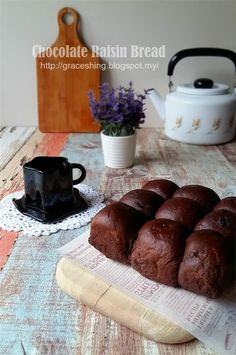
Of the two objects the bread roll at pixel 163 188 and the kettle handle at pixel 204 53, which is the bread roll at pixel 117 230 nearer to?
the bread roll at pixel 163 188

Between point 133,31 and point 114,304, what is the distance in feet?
3.23

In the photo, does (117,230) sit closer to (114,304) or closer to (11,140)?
(114,304)

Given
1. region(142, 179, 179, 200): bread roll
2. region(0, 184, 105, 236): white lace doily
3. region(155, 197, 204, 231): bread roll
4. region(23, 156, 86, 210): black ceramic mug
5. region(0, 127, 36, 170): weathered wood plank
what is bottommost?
region(0, 127, 36, 170): weathered wood plank

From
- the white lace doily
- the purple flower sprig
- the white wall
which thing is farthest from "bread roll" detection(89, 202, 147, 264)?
the white wall

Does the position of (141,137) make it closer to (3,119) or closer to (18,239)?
(3,119)

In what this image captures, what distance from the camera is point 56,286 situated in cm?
47

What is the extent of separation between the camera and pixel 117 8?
1.18 metres

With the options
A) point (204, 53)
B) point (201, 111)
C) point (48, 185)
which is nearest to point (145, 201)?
point (48, 185)

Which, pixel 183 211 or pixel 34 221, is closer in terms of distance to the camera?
pixel 183 211

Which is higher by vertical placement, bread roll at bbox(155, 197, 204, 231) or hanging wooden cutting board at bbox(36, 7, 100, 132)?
bread roll at bbox(155, 197, 204, 231)

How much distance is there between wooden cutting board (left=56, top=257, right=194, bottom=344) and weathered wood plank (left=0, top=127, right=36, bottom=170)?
52 cm

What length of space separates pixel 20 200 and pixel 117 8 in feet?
2.54

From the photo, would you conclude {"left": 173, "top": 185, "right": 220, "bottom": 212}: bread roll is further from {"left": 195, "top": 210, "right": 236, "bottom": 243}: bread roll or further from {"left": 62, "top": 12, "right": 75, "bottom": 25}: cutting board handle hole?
{"left": 62, "top": 12, "right": 75, "bottom": 25}: cutting board handle hole

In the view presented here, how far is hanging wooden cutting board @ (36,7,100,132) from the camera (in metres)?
1.19
